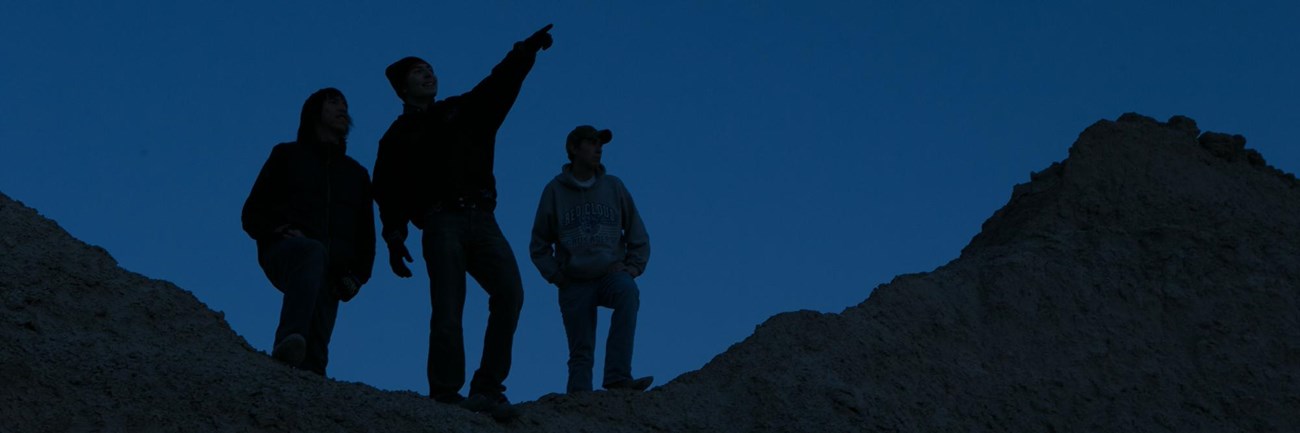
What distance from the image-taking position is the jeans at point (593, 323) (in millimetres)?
6852

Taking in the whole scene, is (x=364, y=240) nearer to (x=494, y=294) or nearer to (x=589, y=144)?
(x=494, y=294)

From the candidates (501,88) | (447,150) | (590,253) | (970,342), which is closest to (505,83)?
(501,88)

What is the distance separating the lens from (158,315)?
6.12 m

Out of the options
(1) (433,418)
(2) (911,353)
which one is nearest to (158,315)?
(1) (433,418)

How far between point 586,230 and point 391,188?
111 cm

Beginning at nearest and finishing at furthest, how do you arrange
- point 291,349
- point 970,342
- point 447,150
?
point 291,349 < point 447,150 < point 970,342

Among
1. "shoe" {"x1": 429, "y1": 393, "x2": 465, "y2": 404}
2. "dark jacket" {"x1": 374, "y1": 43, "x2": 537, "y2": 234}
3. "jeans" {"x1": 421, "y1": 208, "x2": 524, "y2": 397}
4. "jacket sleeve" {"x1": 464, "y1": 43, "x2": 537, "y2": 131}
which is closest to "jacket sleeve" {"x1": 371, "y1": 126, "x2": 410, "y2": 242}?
"dark jacket" {"x1": 374, "y1": 43, "x2": 537, "y2": 234}

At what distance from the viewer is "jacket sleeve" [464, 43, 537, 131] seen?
250 inches

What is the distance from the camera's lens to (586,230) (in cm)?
729

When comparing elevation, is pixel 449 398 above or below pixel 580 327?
below

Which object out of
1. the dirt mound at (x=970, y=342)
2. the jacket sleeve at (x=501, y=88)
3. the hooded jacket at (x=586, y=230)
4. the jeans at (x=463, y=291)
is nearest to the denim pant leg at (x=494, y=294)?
the jeans at (x=463, y=291)

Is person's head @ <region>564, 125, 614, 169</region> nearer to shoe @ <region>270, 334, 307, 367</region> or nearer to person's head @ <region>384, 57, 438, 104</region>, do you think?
person's head @ <region>384, 57, 438, 104</region>

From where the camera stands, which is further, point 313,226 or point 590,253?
point 590,253

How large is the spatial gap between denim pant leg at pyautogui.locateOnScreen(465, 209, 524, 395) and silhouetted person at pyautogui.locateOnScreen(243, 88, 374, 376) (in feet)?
1.87
